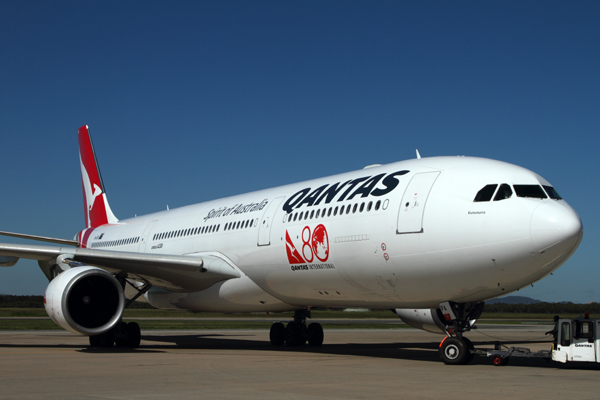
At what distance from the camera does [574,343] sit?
11438 mm

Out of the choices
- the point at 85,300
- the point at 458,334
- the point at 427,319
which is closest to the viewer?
the point at 458,334

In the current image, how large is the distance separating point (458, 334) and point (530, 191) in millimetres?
2832

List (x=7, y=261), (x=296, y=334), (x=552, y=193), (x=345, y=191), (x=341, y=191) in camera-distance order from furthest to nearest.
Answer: (x=7, y=261)
(x=296, y=334)
(x=341, y=191)
(x=345, y=191)
(x=552, y=193)

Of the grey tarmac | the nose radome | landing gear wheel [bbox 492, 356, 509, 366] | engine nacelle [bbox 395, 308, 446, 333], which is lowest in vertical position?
the grey tarmac

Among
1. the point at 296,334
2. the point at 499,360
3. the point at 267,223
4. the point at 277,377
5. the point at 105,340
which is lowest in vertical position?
the point at 277,377

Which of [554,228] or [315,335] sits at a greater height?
[554,228]

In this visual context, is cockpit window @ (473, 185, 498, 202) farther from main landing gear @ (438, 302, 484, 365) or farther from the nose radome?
main landing gear @ (438, 302, 484, 365)

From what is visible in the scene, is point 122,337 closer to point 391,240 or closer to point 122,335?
point 122,335

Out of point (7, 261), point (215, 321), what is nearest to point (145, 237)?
point (7, 261)

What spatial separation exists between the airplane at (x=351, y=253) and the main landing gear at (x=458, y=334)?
22 mm

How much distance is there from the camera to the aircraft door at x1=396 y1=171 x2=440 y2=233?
1138 centimetres

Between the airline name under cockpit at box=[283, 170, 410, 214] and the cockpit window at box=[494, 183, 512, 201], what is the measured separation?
197cm

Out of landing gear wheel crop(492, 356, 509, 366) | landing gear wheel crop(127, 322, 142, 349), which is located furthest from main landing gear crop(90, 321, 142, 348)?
landing gear wheel crop(492, 356, 509, 366)

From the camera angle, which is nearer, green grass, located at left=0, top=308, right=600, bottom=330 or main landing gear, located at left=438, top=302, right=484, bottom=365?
main landing gear, located at left=438, top=302, right=484, bottom=365
